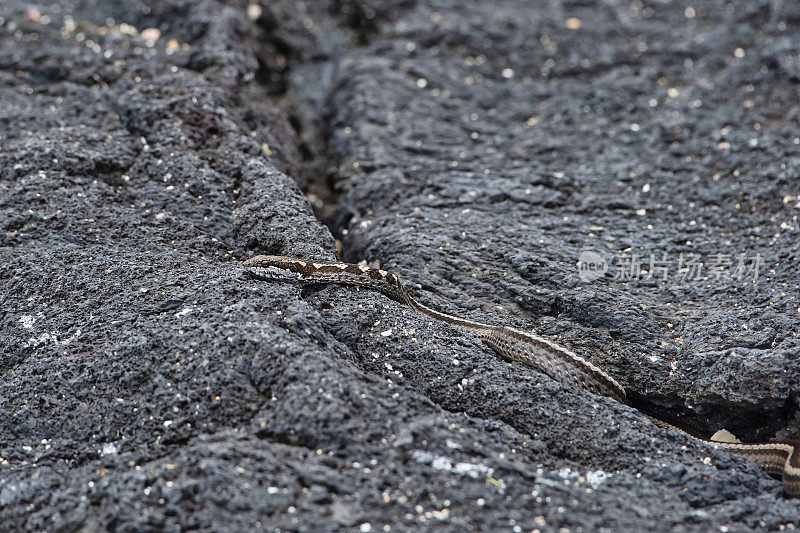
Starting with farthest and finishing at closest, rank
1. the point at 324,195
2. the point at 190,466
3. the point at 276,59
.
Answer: the point at 276,59 → the point at 324,195 → the point at 190,466

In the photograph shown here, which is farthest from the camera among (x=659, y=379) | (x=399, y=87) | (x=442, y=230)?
(x=399, y=87)

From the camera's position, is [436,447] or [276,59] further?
[276,59]

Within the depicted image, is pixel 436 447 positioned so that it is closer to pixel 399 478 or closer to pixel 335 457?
pixel 399 478

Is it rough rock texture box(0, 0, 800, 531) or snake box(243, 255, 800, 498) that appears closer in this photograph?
rough rock texture box(0, 0, 800, 531)

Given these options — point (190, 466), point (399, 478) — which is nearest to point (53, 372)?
point (190, 466)

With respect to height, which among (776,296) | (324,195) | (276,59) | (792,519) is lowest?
(792,519)
